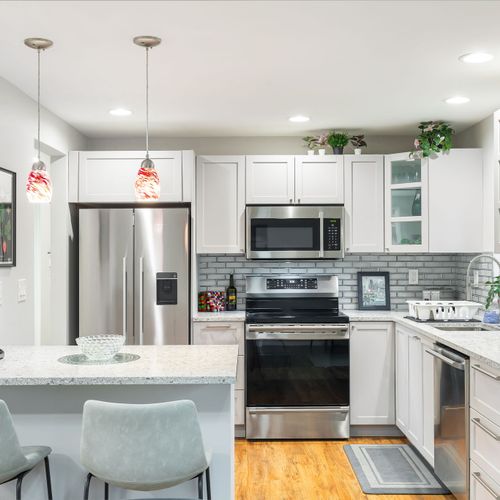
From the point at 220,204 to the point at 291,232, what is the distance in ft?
2.00

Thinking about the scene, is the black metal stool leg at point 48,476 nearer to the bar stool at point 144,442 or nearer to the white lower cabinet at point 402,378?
the bar stool at point 144,442

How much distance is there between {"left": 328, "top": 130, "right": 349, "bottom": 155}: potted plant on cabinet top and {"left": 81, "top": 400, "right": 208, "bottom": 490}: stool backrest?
3169 millimetres

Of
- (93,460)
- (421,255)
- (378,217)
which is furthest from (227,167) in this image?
(93,460)

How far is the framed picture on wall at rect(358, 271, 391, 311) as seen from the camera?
16.6 ft

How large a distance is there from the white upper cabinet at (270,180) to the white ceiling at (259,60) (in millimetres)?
314

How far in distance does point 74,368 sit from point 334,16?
1813 mm

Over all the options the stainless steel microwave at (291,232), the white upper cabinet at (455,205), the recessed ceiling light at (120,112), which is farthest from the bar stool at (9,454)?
the white upper cabinet at (455,205)

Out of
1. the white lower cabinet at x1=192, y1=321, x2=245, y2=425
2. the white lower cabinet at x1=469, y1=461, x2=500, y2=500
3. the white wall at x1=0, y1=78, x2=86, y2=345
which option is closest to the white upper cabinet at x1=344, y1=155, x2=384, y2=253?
the white lower cabinet at x1=192, y1=321, x2=245, y2=425

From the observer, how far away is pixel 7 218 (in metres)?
3.40

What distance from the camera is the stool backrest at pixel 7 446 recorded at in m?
2.12

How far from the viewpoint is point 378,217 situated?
15.7 ft

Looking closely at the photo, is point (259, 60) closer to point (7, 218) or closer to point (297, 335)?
point (7, 218)

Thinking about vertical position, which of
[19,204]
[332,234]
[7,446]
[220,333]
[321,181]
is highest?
[321,181]

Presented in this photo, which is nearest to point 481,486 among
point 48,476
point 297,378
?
point 297,378
